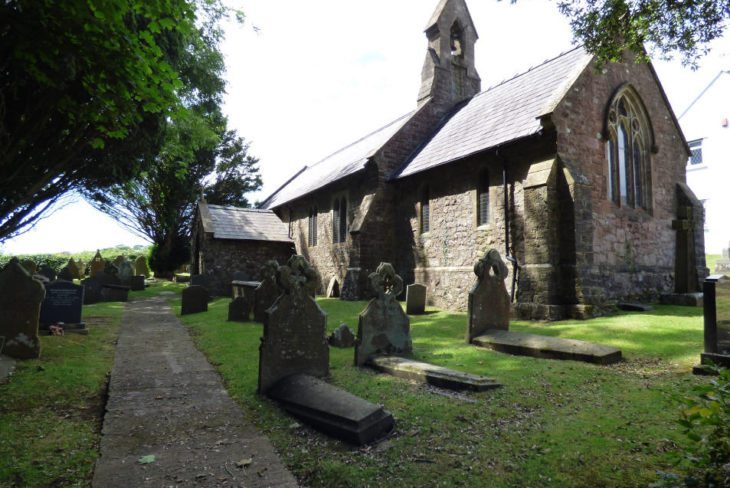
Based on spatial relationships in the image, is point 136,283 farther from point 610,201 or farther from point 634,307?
point 634,307

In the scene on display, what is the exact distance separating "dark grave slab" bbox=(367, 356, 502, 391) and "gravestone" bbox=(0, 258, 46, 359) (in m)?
5.48

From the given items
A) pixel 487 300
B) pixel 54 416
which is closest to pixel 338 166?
pixel 487 300

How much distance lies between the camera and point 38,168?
9.25 metres

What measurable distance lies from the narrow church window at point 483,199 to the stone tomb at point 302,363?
28.7 feet

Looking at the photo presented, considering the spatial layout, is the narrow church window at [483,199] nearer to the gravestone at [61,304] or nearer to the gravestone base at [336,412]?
the gravestone base at [336,412]

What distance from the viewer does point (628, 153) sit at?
553 inches

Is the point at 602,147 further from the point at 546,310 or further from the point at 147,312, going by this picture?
the point at 147,312

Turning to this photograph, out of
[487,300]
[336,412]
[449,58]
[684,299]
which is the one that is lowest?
[336,412]

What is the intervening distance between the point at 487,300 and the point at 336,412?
503 centimetres

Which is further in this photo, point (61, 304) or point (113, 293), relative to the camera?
point (113, 293)

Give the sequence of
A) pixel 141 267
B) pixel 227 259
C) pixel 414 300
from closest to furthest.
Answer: pixel 414 300, pixel 227 259, pixel 141 267

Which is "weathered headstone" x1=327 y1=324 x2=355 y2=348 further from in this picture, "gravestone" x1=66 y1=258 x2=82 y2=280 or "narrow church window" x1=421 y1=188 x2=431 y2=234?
"gravestone" x1=66 y1=258 x2=82 y2=280

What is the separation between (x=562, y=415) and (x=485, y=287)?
407cm

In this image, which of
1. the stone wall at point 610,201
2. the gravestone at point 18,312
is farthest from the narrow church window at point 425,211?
the gravestone at point 18,312
